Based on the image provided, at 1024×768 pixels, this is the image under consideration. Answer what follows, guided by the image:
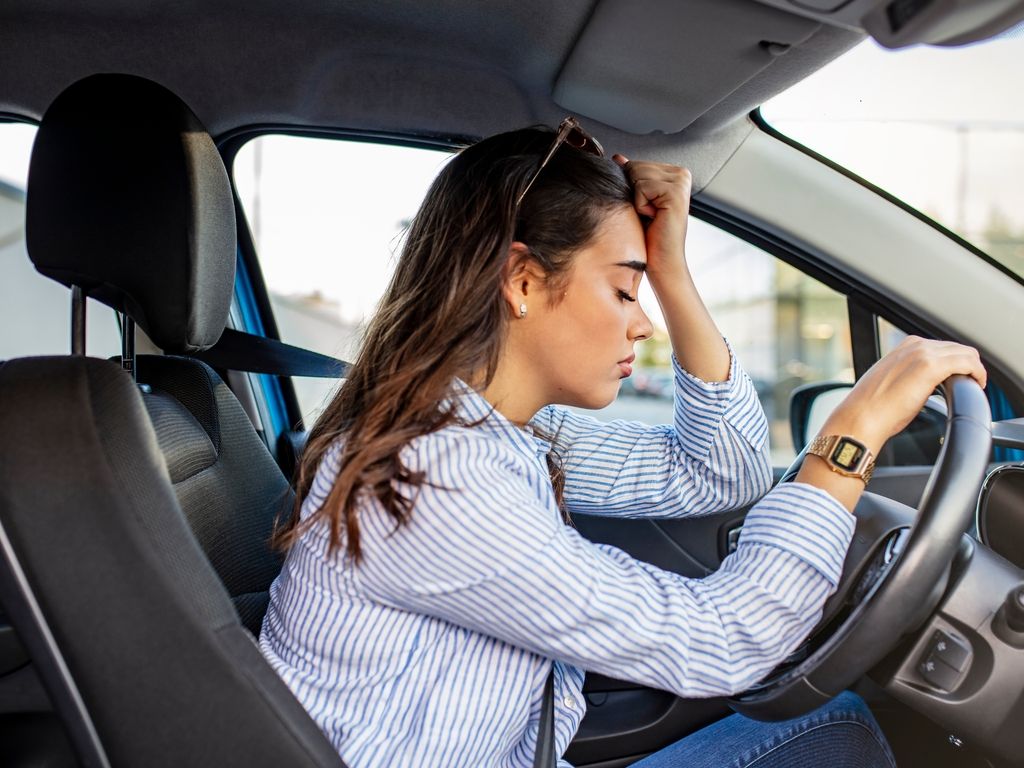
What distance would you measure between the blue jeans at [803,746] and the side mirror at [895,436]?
0.53m

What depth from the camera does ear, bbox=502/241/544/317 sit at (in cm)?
107

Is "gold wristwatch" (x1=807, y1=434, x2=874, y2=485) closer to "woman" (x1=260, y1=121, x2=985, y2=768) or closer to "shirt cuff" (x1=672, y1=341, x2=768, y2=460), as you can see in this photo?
"woman" (x1=260, y1=121, x2=985, y2=768)

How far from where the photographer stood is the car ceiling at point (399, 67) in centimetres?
150

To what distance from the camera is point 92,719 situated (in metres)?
0.88

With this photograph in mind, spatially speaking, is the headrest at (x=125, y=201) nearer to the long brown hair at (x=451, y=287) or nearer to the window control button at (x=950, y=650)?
the long brown hair at (x=451, y=287)

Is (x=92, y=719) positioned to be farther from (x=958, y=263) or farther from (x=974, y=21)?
(x=958, y=263)

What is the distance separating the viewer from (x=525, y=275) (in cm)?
107

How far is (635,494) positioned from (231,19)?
4.01 ft

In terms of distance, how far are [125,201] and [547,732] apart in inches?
33.3

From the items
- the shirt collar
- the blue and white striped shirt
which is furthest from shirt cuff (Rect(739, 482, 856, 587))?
the shirt collar

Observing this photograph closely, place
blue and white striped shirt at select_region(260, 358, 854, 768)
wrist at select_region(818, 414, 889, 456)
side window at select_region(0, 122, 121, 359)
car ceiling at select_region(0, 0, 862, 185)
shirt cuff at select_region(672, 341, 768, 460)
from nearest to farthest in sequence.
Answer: blue and white striped shirt at select_region(260, 358, 854, 768) → wrist at select_region(818, 414, 889, 456) → shirt cuff at select_region(672, 341, 768, 460) → car ceiling at select_region(0, 0, 862, 185) → side window at select_region(0, 122, 121, 359)

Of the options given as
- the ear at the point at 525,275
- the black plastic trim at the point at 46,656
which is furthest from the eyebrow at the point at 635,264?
the black plastic trim at the point at 46,656

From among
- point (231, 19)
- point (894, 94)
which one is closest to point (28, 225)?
point (231, 19)

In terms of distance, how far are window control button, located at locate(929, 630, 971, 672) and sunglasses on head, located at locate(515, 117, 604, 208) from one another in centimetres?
68
